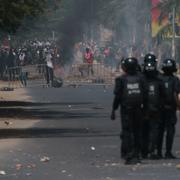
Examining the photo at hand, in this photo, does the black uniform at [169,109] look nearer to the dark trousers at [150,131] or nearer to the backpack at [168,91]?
the backpack at [168,91]

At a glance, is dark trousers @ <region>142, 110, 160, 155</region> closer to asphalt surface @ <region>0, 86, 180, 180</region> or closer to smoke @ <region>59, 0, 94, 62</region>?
asphalt surface @ <region>0, 86, 180, 180</region>

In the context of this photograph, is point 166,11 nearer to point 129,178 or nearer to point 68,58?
point 68,58

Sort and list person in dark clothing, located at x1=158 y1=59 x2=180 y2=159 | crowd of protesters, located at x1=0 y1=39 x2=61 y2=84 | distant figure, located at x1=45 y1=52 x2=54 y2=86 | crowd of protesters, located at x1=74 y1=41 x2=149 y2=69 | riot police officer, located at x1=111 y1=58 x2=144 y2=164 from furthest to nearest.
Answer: crowd of protesters, located at x1=74 y1=41 x2=149 y2=69, crowd of protesters, located at x1=0 y1=39 x2=61 y2=84, distant figure, located at x1=45 y1=52 x2=54 y2=86, person in dark clothing, located at x1=158 y1=59 x2=180 y2=159, riot police officer, located at x1=111 y1=58 x2=144 y2=164

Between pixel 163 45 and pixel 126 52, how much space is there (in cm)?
446

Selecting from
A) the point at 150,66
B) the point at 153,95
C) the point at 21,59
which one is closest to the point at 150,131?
the point at 153,95

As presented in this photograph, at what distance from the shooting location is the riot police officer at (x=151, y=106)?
1802 cm

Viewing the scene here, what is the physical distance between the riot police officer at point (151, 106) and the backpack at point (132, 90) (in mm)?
365

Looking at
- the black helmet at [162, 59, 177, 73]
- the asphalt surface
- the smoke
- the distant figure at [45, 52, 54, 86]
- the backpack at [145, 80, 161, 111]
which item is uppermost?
the smoke

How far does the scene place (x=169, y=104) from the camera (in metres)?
18.2

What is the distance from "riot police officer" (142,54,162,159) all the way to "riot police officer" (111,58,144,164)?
0.30 m

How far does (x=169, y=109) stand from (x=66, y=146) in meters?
3.40

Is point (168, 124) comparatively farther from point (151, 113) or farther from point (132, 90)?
point (132, 90)

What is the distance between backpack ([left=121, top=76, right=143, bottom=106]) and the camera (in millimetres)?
17594

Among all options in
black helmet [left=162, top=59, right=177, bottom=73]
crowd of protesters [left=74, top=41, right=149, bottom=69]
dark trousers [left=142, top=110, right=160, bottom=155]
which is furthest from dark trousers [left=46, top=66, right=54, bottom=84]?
dark trousers [left=142, top=110, right=160, bottom=155]
